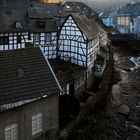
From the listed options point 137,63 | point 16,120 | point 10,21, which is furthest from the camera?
point 137,63

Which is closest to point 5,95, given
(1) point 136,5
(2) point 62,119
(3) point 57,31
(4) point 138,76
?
(2) point 62,119

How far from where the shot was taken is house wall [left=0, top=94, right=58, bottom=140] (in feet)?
68.2

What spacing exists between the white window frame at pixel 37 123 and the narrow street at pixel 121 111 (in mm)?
7092

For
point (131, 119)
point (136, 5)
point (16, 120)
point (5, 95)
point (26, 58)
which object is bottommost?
point (131, 119)

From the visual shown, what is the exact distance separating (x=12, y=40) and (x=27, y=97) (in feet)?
55.5

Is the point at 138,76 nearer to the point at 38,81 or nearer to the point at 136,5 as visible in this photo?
the point at 38,81

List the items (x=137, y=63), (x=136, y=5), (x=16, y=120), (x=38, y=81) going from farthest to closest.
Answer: (x=136, y=5) → (x=137, y=63) → (x=38, y=81) → (x=16, y=120)

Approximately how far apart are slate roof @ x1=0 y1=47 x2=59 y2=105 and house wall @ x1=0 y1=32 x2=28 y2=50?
12.4 metres

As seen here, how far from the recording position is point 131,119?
33281mm

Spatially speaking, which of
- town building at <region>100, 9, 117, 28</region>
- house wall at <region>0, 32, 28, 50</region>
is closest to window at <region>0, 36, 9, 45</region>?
house wall at <region>0, 32, 28, 50</region>

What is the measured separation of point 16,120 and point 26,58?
5055mm

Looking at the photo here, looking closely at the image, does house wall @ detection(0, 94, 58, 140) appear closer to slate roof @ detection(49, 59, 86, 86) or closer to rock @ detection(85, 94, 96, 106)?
rock @ detection(85, 94, 96, 106)

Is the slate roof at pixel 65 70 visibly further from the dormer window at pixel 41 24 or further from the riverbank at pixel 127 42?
the riverbank at pixel 127 42

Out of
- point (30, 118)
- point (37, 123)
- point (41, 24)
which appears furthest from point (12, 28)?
point (30, 118)
